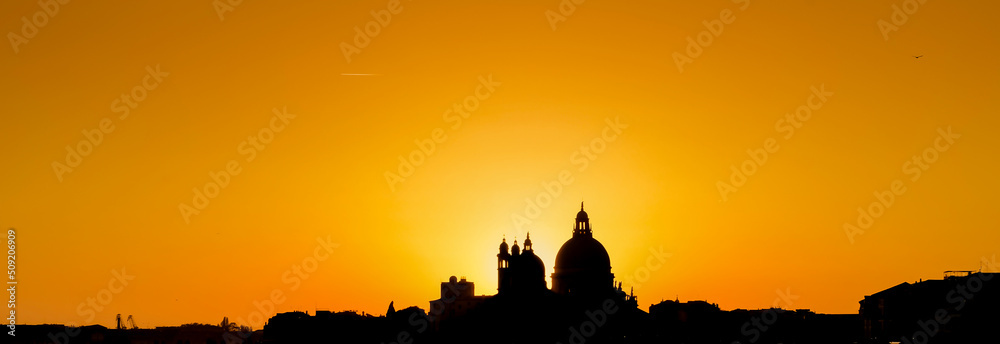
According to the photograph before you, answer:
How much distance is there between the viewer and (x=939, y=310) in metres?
124

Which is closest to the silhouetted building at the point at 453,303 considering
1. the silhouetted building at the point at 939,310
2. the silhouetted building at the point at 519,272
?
the silhouetted building at the point at 519,272

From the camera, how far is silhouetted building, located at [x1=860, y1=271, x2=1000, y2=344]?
121 metres

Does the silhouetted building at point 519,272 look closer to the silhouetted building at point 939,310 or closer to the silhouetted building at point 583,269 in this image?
the silhouetted building at point 583,269

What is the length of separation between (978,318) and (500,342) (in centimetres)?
4131

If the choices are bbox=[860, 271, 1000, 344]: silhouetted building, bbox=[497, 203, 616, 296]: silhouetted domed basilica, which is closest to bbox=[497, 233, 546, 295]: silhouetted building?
bbox=[497, 203, 616, 296]: silhouetted domed basilica

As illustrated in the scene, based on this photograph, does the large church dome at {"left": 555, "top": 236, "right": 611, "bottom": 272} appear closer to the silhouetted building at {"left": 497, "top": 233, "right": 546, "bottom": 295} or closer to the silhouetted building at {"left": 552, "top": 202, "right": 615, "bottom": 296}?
the silhouetted building at {"left": 552, "top": 202, "right": 615, "bottom": 296}

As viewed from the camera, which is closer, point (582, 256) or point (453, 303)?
point (453, 303)

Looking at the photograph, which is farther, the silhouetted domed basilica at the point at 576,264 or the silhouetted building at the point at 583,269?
the silhouetted building at the point at 583,269

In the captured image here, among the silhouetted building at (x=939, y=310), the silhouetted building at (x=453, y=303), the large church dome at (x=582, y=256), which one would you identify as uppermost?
the large church dome at (x=582, y=256)

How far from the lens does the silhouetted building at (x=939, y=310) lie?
12094 centimetres

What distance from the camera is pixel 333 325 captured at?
163375 mm

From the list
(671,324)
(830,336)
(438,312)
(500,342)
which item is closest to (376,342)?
(438,312)

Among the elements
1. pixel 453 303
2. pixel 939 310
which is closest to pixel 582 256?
pixel 453 303

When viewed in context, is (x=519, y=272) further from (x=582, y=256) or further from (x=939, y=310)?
(x=939, y=310)
